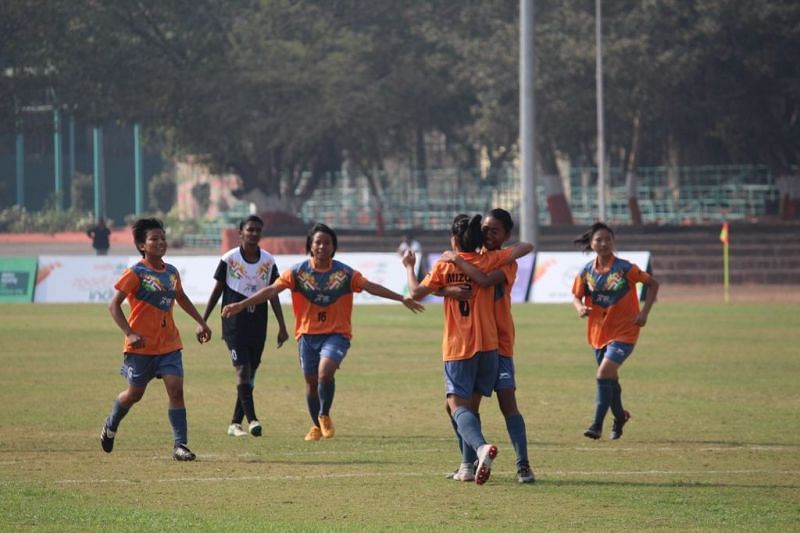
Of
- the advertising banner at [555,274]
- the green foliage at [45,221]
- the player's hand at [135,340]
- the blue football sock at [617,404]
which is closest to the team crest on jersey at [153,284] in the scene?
the player's hand at [135,340]

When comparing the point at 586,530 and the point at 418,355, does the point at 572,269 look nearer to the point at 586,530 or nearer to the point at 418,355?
the point at 418,355

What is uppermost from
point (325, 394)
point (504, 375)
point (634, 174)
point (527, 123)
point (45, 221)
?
point (527, 123)

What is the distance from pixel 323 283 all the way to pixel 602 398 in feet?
8.93

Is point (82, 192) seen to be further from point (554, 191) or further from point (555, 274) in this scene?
point (555, 274)

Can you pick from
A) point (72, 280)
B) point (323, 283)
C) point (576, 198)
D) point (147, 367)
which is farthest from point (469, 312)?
point (576, 198)

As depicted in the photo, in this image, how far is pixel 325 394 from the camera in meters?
14.1

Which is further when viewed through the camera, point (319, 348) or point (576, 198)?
point (576, 198)

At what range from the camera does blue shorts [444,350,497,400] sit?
10867 millimetres

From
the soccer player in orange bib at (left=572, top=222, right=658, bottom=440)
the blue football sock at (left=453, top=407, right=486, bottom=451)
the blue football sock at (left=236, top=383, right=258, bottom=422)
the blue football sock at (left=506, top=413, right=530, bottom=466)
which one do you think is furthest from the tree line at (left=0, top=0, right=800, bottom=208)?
the blue football sock at (left=453, top=407, right=486, bottom=451)

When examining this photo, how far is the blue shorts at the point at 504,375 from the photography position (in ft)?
36.2

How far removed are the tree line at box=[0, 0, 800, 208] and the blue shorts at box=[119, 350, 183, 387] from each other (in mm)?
42016

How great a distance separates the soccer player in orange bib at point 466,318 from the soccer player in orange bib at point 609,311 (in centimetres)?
338

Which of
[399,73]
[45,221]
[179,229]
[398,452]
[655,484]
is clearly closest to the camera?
[655,484]

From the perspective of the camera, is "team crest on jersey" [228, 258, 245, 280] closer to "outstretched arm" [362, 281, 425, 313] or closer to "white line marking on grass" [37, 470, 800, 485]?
"outstretched arm" [362, 281, 425, 313]
